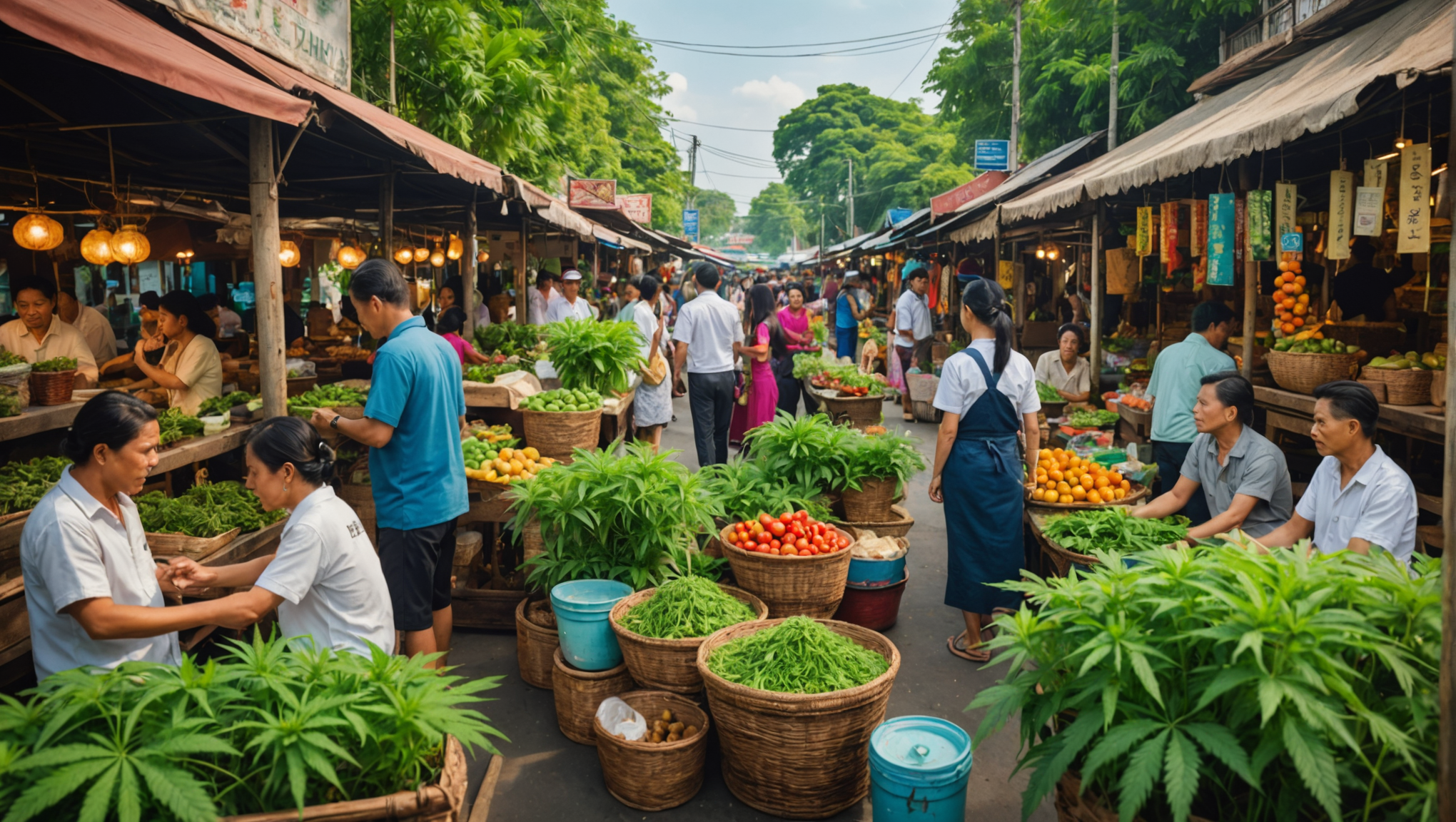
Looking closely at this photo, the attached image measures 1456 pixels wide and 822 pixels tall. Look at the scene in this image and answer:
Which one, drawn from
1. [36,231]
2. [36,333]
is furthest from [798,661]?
[36,231]

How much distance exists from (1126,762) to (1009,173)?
17736 mm

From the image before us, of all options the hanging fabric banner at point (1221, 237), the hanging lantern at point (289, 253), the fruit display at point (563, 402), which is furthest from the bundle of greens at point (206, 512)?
the hanging lantern at point (289, 253)

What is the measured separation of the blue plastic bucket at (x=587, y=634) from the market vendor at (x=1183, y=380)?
3.95m

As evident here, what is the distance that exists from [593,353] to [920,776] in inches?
191

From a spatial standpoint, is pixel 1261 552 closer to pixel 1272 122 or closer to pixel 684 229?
pixel 1272 122

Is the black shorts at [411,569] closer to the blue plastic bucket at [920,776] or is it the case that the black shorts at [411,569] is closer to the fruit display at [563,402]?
the blue plastic bucket at [920,776]

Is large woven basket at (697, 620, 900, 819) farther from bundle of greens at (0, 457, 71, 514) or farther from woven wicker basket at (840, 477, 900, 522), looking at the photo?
bundle of greens at (0, 457, 71, 514)

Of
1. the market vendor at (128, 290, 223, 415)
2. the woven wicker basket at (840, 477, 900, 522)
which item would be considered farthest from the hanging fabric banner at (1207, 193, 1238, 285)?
the market vendor at (128, 290, 223, 415)

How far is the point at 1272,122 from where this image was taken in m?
5.36

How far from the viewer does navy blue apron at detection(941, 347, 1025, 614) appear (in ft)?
16.2

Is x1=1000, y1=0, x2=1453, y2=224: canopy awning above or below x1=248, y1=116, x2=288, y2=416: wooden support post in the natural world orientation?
above

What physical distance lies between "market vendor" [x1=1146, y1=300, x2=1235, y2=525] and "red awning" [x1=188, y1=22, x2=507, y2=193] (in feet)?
17.0

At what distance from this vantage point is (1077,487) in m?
5.79

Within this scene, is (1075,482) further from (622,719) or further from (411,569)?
(411,569)
